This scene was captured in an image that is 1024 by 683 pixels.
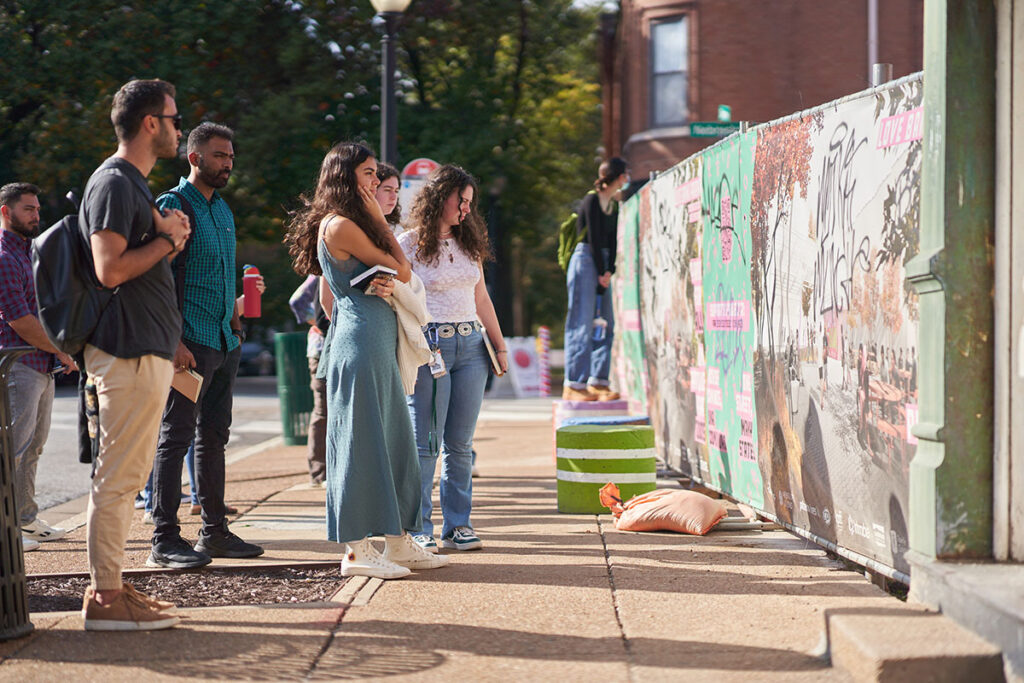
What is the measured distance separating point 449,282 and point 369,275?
1.00 metres

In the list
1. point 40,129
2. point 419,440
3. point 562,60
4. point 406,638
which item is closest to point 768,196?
point 419,440

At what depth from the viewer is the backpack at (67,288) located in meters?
4.77

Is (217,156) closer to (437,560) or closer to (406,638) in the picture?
(437,560)

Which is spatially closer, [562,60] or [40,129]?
[40,129]

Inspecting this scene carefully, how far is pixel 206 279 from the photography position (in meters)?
6.43

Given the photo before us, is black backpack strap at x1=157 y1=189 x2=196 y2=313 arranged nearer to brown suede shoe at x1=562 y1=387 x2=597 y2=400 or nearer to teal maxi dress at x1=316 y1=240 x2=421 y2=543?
teal maxi dress at x1=316 y1=240 x2=421 y2=543

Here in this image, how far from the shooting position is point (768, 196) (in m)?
7.06

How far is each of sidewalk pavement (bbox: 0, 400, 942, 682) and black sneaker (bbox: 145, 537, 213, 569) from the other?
19 cm

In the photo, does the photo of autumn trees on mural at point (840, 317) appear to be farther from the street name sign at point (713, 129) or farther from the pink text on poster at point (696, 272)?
the street name sign at point (713, 129)

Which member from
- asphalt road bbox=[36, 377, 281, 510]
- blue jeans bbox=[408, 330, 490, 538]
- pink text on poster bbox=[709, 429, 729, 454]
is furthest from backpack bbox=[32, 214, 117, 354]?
asphalt road bbox=[36, 377, 281, 510]

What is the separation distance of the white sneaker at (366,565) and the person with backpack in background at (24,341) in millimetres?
2237

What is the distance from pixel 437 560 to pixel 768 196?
9.16ft

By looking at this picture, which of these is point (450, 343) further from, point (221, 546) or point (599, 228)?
point (599, 228)

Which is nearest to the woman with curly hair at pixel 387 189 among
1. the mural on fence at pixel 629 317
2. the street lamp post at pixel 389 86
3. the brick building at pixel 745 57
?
the mural on fence at pixel 629 317
